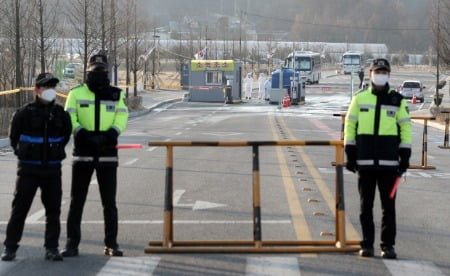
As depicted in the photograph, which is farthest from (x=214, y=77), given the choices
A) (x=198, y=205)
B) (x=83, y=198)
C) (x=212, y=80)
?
(x=83, y=198)

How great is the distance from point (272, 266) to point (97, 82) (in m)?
2.53

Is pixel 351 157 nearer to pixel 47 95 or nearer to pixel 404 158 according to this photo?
pixel 404 158

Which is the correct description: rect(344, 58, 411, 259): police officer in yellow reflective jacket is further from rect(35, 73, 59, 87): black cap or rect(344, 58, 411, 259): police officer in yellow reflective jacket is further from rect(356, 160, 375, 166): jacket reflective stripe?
rect(35, 73, 59, 87): black cap

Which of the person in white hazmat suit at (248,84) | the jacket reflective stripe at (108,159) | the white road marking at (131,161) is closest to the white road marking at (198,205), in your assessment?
the jacket reflective stripe at (108,159)

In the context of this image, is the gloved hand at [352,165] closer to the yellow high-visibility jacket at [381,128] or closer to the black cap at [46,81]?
the yellow high-visibility jacket at [381,128]

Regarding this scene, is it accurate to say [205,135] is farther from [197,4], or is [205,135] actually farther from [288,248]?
[197,4]

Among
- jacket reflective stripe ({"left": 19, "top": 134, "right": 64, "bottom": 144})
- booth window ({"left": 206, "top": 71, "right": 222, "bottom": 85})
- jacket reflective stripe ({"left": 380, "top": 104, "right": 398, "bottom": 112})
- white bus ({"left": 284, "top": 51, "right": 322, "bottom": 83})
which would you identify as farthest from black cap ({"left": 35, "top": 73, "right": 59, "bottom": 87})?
white bus ({"left": 284, "top": 51, "right": 322, "bottom": 83})

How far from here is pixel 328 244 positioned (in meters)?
8.92

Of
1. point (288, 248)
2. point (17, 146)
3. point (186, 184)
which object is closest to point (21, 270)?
point (17, 146)

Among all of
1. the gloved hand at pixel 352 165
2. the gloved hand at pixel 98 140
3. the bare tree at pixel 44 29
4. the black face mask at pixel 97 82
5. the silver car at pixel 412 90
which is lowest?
the silver car at pixel 412 90

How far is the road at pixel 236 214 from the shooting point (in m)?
8.09

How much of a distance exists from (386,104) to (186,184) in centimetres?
642

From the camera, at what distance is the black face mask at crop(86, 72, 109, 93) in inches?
334

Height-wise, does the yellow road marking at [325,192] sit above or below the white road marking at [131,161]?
above
